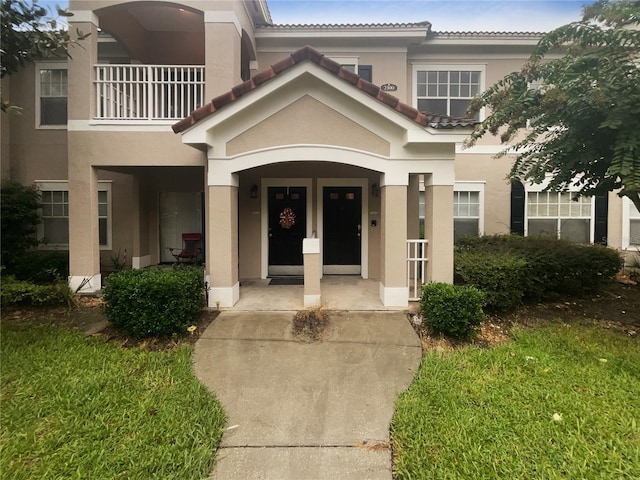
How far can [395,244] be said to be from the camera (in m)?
6.28

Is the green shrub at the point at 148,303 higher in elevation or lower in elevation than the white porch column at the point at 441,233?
lower

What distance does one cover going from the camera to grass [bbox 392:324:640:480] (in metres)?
2.78

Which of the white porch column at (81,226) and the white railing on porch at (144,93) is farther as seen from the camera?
the white porch column at (81,226)

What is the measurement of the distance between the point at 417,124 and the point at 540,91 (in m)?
2.08

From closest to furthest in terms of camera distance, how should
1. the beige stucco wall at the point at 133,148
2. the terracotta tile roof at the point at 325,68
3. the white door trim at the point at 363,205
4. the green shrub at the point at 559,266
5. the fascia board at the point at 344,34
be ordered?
the terracotta tile roof at the point at 325,68 < the green shrub at the point at 559,266 < the beige stucco wall at the point at 133,148 < the white door trim at the point at 363,205 < the fascia board at the point at 344,34

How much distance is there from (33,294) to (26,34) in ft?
15.6

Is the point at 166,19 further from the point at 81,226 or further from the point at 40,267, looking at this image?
the point at 40,267

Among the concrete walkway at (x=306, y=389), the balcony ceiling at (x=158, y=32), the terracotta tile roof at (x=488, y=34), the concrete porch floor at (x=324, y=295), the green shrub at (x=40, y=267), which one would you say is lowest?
the concrete walkway at (x=306, y=389)

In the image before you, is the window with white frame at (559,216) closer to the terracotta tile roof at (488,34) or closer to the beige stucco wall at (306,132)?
the terracotta tile roof at (488,34)

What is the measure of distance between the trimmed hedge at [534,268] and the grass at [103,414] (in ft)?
16.2

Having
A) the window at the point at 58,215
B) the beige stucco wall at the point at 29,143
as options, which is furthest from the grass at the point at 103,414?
the beige stucco wall at the point at 29,143

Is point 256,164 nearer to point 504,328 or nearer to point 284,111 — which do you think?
point 284,111

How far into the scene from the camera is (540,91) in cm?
558

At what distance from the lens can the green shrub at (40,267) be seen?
26.6ft
